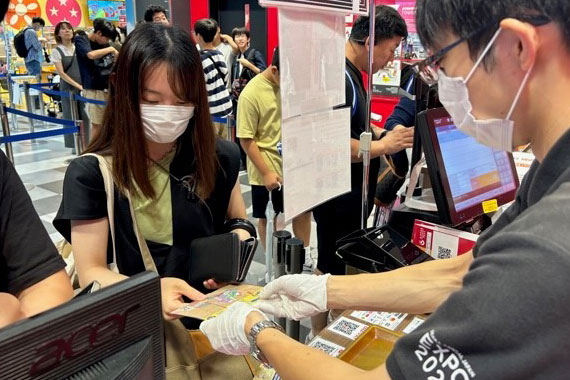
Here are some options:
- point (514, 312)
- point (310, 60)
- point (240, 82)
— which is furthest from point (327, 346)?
point (240, 82)

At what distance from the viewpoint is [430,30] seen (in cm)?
80

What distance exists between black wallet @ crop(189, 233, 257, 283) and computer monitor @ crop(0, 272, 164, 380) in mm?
826

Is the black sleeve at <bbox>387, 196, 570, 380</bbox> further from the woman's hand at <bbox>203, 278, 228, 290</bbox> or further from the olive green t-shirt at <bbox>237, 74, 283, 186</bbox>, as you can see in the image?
the olive green t-shirt at <bbox>237, 74, 283, 186</bbox>

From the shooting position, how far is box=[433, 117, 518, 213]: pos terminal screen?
1531mm

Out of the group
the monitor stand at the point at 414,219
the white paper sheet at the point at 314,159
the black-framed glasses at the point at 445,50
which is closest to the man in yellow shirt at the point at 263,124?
the white paper sheet at the point at 314,159

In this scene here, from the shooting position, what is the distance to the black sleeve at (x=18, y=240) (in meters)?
1.07

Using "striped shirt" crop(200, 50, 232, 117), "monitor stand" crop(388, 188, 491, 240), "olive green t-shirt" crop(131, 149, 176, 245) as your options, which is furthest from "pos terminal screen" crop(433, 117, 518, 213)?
"striped shirt" crop(200, 50, 232, 117)

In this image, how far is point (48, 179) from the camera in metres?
5.53

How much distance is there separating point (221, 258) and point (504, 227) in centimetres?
87

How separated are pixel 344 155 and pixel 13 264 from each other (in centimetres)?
133

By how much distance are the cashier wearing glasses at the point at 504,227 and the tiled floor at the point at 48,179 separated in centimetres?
195

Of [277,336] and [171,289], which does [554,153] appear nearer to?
[277,336]

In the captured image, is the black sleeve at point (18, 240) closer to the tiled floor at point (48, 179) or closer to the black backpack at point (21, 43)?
the tiled floor at point (48, 179)

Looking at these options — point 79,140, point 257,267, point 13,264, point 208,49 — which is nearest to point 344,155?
point 13,264
